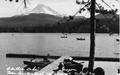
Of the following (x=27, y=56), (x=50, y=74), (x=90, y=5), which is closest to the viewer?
(x=90, y=5)

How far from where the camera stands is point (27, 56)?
1698 inches

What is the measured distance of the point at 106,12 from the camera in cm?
1041

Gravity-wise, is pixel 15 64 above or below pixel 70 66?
below

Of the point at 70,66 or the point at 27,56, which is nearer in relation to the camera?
the point at 70,66

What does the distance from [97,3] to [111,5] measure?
544 mm

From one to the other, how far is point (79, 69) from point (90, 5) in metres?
4.34

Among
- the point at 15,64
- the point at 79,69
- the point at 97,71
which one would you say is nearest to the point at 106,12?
the point at 97,71

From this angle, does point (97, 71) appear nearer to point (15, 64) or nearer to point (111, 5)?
point (111, 5)

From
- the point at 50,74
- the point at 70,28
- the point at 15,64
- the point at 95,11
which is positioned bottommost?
the point at 15,64

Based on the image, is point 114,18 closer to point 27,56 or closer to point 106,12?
point 106,12

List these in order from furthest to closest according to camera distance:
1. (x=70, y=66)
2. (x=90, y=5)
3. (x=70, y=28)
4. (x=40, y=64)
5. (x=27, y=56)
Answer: (x=27, y=56) < (x=40, y=64) < (x=70, y=66) < (x=70, y=28) < (x=90, y=5)

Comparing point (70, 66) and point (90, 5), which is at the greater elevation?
point (90, 5)

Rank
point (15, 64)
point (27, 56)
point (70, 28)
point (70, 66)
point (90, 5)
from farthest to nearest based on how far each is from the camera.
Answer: point (27, 56)
point (15, 64)
point (70, 66)
point (70, 28)
point (90, 5)

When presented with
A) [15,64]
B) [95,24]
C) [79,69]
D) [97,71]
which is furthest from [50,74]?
[15,64]
